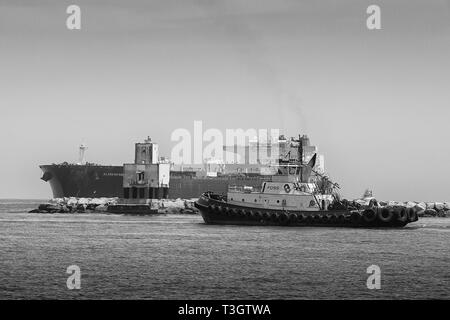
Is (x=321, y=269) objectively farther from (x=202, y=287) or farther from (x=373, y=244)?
(x=373, y=244)

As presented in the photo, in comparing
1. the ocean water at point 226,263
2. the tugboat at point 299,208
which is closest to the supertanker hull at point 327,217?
the tugboat at point 299,208

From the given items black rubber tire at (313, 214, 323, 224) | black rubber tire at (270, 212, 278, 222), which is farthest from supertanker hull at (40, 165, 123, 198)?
black rubber tire at (313, 214, 323, 224)

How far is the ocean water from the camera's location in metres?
29.6

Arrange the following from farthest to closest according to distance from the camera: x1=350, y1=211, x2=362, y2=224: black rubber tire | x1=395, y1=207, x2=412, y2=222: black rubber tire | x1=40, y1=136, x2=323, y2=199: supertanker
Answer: x1=40, y1=136, x2=323, y2=199: supertanker → x1=395, y1=207, x2=412, y2=222: black rubber tire → x1=350, y1=211, x2=362, y2=224: black rubber tire

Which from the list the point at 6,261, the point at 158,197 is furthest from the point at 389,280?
the point at 158,197

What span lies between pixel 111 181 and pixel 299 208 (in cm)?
6277

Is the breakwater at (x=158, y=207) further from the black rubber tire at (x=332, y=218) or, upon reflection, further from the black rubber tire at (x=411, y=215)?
the black rubber tire at (x=332, y=218)

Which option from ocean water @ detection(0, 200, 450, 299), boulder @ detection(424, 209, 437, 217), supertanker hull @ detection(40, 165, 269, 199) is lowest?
ocean water @ detection(0, 200, 450, 299)

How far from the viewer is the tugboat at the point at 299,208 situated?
58.8 m

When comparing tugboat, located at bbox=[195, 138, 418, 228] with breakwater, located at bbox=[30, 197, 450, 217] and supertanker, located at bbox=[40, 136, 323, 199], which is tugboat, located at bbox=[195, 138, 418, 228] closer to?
breakwater, located at bbox=[30, 197, 450, 217]

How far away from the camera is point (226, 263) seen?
124 feet

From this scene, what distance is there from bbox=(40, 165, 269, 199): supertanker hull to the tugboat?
55386 millimetres

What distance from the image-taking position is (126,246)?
1818 inches

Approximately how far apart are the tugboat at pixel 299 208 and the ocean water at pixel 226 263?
33.8 inches
